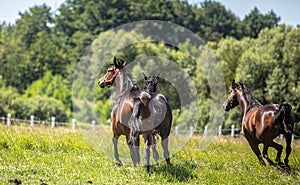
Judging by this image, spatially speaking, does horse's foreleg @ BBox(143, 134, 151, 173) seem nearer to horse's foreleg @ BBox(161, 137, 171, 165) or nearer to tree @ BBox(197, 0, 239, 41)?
horse's foreleg @ BBox(161, 137, 171, 165)

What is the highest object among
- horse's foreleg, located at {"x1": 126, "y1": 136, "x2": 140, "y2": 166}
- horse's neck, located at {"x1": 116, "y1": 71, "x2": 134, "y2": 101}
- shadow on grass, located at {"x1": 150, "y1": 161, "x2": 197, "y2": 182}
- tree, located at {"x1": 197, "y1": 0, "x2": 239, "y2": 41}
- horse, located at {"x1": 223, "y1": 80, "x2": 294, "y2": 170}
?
tree, located at {"x1": 197, "y1": 0, "x2": 239, "y2": 41}

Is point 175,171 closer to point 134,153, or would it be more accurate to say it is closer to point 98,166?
point 134,153

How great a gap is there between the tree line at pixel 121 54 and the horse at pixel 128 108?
27780mm

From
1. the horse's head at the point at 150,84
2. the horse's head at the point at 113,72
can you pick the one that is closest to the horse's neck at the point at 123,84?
the horse's head at the point at 113,72

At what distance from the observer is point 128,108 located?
1109 centimetres

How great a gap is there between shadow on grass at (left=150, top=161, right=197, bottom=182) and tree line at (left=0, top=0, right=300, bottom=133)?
91.0ft

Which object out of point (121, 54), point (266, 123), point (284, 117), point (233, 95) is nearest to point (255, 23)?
point (121, 54)

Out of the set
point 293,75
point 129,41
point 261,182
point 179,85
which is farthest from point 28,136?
point 129,41

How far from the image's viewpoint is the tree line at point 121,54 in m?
40.4

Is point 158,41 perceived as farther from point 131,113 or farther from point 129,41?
point 131,113

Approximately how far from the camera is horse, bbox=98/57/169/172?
10.7 meters

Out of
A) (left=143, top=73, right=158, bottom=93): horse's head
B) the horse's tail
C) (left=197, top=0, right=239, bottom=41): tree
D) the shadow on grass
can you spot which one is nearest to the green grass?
the shadow on grass

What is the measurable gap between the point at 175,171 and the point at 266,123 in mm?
2944

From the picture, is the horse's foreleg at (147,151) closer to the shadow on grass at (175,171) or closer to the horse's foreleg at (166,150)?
the shadow on grass at (175,171)
